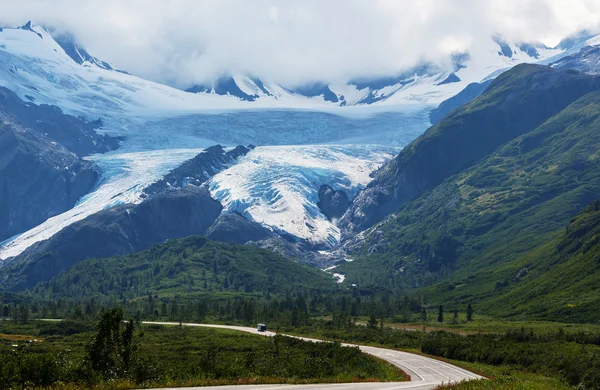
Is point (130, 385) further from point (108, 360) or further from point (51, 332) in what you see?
point (51, 332)

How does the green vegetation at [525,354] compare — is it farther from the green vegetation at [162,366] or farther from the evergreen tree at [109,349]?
the evergreen tree at [109,349]

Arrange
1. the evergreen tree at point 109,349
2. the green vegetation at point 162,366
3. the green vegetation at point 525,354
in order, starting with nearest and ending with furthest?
the green vegetation at point 162,366 < the evergreen tree at point 109,349 < the green vegetation at point 525,354

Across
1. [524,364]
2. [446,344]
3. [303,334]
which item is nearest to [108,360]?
[524,364]

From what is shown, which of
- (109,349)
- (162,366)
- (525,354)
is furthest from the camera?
(525,354)

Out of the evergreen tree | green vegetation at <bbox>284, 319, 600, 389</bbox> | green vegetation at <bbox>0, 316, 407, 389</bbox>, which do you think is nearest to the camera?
green vegetation at <bbox>0, 316, 407, 389</bbox>

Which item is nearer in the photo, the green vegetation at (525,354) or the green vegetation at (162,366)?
the green vegetation at (162,366)

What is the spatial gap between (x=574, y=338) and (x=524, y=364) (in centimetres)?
3252

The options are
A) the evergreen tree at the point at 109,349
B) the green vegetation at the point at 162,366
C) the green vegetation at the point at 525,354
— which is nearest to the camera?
the green vegetation at the point at 162,366

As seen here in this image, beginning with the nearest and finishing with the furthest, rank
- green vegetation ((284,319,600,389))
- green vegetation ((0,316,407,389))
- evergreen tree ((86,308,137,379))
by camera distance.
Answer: green vegetation ((0,316,407,389)), evergreen tree ((86,308,137,379)), green vegetation ((284,319,600,389))

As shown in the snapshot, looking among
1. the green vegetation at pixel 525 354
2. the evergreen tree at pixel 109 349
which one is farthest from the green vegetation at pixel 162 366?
the green vegetation at pixel 525 354

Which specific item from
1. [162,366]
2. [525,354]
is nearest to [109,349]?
[162,366]

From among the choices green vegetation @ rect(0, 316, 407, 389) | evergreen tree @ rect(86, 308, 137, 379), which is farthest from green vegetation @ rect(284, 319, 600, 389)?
evergreen tree @ rect(86, 308, 137, 379)

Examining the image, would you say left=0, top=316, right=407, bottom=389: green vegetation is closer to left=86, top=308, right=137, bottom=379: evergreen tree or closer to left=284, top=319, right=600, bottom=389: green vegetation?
left=86, top=308, right=137, bottom=379: evergreen tree

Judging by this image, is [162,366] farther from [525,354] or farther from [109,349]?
[525,354]
